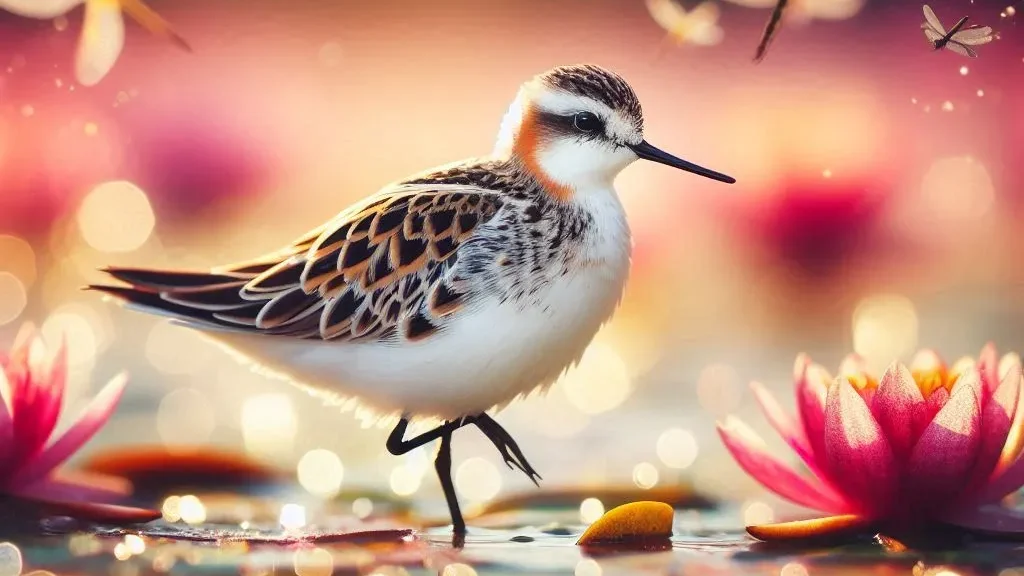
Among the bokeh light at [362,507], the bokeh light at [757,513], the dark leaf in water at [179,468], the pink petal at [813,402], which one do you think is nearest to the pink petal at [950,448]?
the pink petal at [813,402]

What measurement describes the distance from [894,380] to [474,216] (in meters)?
0.59

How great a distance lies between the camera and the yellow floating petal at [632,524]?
5.10ft

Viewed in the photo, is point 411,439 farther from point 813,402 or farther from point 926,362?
point 926,362

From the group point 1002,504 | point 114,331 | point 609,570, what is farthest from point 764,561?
point 114,331

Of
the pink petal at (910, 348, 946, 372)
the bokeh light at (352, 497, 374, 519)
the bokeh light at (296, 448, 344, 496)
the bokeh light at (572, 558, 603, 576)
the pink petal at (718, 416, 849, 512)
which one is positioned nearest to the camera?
the bokeh light at (572, 558, 603, 576)

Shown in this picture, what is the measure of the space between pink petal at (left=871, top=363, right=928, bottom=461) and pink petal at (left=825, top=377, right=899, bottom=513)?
0.8 inches

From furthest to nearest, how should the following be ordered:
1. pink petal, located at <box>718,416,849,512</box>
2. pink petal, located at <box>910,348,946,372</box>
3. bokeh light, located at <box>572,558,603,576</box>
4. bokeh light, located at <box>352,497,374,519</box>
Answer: bokeh light, located at <box>352,497,374,519</box> → pink petal, located at <box>910,348,946,372</box> → pink petal, located at <box>718,416,849,512</box> → bokeh light, located at <box>572,558,603,576</box>

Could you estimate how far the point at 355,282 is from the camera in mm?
1772

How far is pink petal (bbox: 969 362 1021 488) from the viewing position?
147 cm

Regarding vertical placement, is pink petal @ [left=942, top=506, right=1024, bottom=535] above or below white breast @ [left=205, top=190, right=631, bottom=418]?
below

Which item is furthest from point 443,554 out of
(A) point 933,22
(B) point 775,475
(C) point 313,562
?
(A) point 933,22

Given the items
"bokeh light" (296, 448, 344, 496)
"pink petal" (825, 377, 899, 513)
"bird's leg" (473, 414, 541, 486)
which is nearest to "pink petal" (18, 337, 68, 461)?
"bokeh light" (296, 448, 344, 496)

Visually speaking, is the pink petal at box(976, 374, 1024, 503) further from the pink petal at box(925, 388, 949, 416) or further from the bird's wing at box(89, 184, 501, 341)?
the bird's wing at box(89, 184, 501, 341)

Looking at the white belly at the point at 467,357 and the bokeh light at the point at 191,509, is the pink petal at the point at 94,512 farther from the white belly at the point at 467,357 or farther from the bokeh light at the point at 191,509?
the white belly at the point at 467,357
